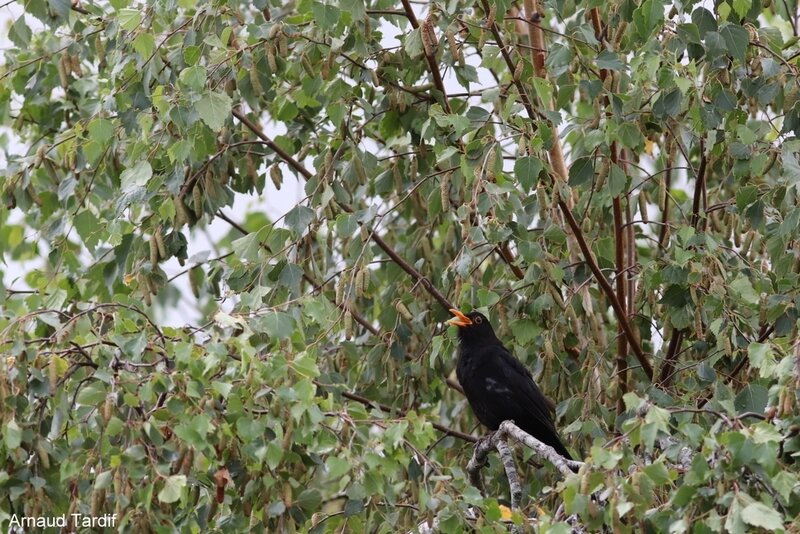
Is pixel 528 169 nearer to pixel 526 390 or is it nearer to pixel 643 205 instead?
pixel 643 205

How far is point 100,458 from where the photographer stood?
3893 millimetres

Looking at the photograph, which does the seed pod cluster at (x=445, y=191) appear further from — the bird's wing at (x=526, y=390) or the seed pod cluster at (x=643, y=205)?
the bird's wing at (x=526, y=390)

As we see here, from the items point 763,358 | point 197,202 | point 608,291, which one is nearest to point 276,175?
point 197,202

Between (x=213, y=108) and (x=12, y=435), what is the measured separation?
1.47 meters

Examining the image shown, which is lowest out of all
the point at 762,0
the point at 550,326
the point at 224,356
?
the point at 224,356

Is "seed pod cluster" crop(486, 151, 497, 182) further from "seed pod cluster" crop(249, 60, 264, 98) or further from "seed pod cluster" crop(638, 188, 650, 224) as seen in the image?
"seed pod cluster" crop(638, 188, 650, 224)

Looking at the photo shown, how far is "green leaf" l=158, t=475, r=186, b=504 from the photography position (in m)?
3.57

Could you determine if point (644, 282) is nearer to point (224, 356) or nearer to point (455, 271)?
point (455, 271)

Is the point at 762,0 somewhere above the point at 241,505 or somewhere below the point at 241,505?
above

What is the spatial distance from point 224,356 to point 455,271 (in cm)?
141

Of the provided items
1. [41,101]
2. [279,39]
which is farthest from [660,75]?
[41,101]

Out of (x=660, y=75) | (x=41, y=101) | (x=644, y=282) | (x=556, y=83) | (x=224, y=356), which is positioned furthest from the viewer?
(x=41, y=101)

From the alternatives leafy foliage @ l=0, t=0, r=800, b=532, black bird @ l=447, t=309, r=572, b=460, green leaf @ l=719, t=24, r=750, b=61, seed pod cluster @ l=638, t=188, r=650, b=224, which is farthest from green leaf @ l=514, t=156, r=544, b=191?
black bird @ l=447, t=309, r=572, b=460

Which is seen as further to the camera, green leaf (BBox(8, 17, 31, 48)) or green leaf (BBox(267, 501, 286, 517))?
green leaf (BBox(8, 17, 31, 48))
